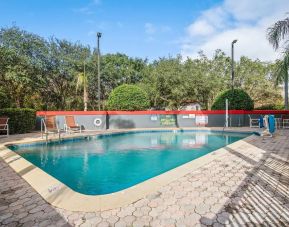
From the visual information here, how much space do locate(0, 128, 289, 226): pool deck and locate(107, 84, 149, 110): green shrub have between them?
11.5 metres

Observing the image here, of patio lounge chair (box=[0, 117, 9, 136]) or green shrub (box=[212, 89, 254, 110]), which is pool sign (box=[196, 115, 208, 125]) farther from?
patio lounge chair (box=[0, 117, 9, 136])

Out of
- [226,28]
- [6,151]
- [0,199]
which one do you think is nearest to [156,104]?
[226,28]

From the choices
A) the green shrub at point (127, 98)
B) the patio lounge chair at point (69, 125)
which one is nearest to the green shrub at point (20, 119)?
the patio lounge chair at point (69, 125)

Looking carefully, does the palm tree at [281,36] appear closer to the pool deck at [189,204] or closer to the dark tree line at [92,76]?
the pool deck at [189,204]

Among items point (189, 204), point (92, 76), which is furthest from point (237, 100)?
point (189, 204)

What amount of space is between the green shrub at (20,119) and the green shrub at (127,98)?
5.15m

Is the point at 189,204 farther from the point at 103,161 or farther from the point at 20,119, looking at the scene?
the point at 20,119

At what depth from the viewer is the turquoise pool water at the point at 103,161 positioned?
5.54 metres

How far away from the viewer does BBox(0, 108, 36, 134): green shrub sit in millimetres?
12117

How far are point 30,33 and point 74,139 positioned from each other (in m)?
12.2

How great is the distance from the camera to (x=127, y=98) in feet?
52.8

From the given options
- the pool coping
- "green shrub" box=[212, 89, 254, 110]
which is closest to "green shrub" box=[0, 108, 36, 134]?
the pool coping

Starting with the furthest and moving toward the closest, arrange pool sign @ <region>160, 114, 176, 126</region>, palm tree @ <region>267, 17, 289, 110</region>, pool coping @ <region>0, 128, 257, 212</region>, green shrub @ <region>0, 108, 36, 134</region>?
pool sign @ <region>160, 114, 176, 126</region>, green shrub @ <region>0, 108, 36, 134</region>, palm tree @ <region>267, 17, 289, 110</region>, pool coping @ <region>0, 128, 257, 212</region>

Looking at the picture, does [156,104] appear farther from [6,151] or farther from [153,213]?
[153,213]
